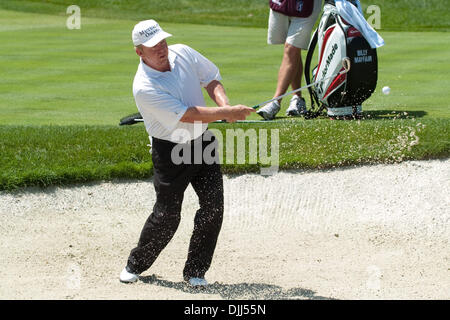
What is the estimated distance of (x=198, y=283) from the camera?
19.2ft

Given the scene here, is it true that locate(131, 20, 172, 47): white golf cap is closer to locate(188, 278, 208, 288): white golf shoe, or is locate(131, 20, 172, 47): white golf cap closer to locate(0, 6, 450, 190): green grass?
locate(188, 278, 208, 288): white golf shoe

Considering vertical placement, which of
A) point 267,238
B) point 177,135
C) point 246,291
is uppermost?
point 177,135

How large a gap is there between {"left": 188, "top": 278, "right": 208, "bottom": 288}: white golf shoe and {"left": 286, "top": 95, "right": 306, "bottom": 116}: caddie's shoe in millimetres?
3781

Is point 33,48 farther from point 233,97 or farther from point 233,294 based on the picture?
point 233,294

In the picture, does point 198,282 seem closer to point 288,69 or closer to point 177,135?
point 177,135

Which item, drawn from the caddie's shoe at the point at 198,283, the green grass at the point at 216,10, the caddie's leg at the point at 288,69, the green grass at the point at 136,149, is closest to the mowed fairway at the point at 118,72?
the caddie's leg at the point at 288,69

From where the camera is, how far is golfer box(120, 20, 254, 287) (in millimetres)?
5293

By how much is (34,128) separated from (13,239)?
63.3 inches

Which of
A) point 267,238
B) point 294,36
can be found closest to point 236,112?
point 267,238

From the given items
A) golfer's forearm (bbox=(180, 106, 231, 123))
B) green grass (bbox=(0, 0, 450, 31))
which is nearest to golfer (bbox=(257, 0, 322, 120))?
golfer's forearm (bbox=(180, 106, 231, 123))

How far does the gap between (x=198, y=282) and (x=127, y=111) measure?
3.74 m

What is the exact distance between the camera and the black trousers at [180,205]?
18.3 feet

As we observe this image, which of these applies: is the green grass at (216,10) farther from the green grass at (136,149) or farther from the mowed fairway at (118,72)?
the green grass at (136,149)

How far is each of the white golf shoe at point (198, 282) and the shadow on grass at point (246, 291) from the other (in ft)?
0.10
